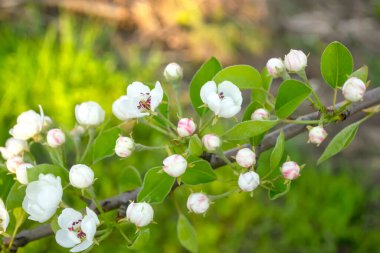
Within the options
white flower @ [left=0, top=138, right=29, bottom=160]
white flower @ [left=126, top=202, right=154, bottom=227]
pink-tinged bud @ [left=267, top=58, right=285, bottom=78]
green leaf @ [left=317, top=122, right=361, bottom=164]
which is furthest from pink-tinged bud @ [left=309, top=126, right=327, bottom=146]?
white flower @ [left=0, top=138, right=29, bottom=160]

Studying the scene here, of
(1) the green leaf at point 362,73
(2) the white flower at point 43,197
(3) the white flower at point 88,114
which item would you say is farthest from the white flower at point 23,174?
(1) the green leaf at point 362,73

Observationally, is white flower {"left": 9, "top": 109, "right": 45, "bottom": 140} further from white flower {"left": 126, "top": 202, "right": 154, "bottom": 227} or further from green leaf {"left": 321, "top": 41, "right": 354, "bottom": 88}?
green leaf {"left": 321, "top": 41, "right": 354, "bottom": 88}

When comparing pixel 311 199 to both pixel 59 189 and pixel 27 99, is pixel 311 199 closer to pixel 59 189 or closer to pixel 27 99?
pixel 27 99

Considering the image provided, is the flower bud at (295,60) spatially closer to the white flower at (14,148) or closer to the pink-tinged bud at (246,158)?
the pink-tinged bud at (246,158)

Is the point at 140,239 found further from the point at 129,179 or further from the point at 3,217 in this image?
the point at 129,179

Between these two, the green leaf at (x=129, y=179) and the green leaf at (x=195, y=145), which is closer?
the green leaf at (x=195, y=145)

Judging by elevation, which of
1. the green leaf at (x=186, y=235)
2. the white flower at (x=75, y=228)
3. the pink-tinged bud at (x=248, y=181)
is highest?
the pink-tinged bud at (x=248, y=181)

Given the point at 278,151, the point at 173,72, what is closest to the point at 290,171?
the point at 278,151
